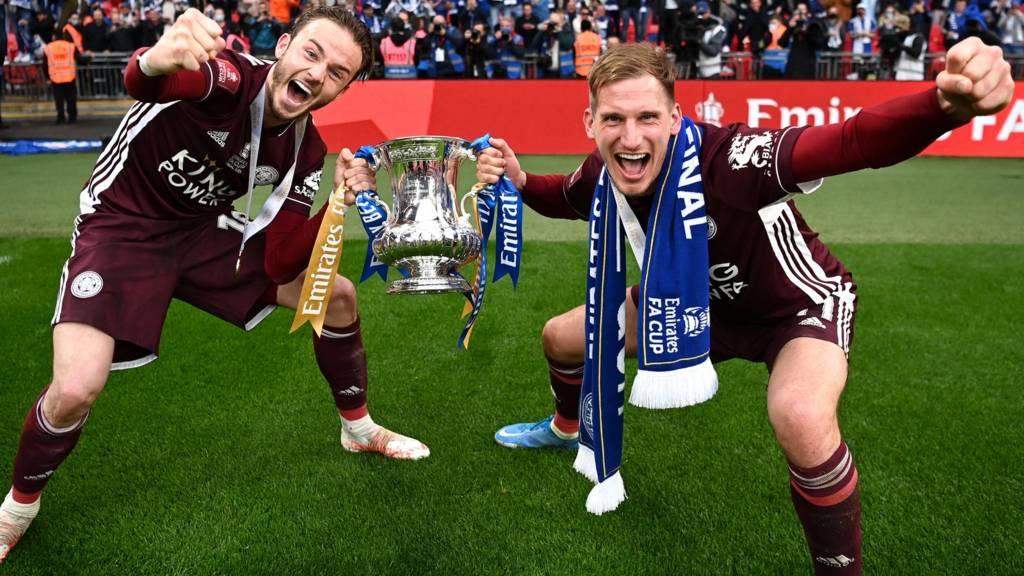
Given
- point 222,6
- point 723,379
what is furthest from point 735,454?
point 222,6

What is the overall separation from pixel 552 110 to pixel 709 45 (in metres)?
3.05

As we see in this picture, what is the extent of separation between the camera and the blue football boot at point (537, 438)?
3568 millimetres

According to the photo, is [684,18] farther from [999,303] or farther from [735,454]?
[735,454]

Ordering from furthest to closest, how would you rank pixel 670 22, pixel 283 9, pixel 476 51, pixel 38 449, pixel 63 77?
pixel 283 9 < pixel 476 51 < pixel 670 22 < pixel 63 77 < pixel 38 449

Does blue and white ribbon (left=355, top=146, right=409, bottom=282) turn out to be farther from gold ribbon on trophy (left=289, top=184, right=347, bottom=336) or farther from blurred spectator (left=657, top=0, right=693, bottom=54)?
blurred spectator (left=657, top=0, right=693, bottom=54)

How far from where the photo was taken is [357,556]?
2.78 m

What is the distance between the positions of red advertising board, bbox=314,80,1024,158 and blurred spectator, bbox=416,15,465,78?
2.71 meters

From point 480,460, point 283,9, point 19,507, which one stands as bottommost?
point 480,460

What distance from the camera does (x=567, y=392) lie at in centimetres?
344

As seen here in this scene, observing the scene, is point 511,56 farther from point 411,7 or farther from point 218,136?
point 218,136

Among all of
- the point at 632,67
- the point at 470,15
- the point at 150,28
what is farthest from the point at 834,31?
the point at 632,67

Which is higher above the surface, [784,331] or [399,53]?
[399,53]

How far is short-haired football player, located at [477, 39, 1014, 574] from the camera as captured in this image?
2.10 meters

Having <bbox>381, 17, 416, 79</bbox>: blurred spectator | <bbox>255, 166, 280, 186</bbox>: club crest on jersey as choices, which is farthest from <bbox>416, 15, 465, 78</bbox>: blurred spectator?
<bbox>255, 166, 280, 186</bbox>: club crest on jersey
